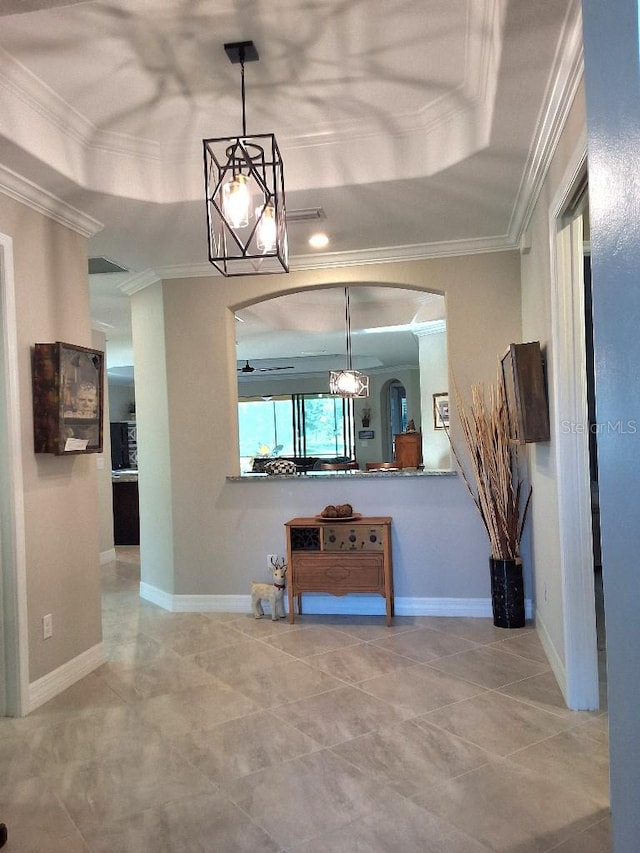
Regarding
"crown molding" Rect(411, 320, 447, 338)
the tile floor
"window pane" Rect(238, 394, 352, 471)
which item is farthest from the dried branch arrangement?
"window pane" Rect(238, 394, 352, 471)

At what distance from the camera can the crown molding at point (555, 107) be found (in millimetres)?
2100

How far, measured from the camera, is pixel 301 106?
3.04 meters

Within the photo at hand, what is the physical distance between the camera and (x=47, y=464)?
3283 millimetres

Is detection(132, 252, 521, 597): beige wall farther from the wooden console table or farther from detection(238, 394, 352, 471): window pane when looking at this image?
detection(238, 394, 352, 471): window pane

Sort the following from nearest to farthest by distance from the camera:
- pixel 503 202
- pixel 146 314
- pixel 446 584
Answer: pixel 503 202 → pixel 446 584 → pixel 146 314

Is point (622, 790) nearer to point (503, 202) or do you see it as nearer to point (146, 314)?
point (503, 202)

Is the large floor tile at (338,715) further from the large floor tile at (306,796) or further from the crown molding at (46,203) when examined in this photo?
the crown molding at (46,203)

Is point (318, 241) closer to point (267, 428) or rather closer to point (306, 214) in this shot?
point (306, 214)

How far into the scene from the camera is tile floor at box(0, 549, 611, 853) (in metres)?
2.05

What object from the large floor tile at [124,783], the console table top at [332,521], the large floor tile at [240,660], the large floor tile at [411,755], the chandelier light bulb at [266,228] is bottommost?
the large floor tile at [240,660]

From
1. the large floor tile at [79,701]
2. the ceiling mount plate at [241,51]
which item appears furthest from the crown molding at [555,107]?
the large floor tile at [79,701]

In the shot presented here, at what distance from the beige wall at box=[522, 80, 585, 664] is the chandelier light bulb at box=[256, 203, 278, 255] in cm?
115

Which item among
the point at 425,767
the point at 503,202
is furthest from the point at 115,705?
the point at 503,202

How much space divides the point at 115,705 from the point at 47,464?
1.23 m
